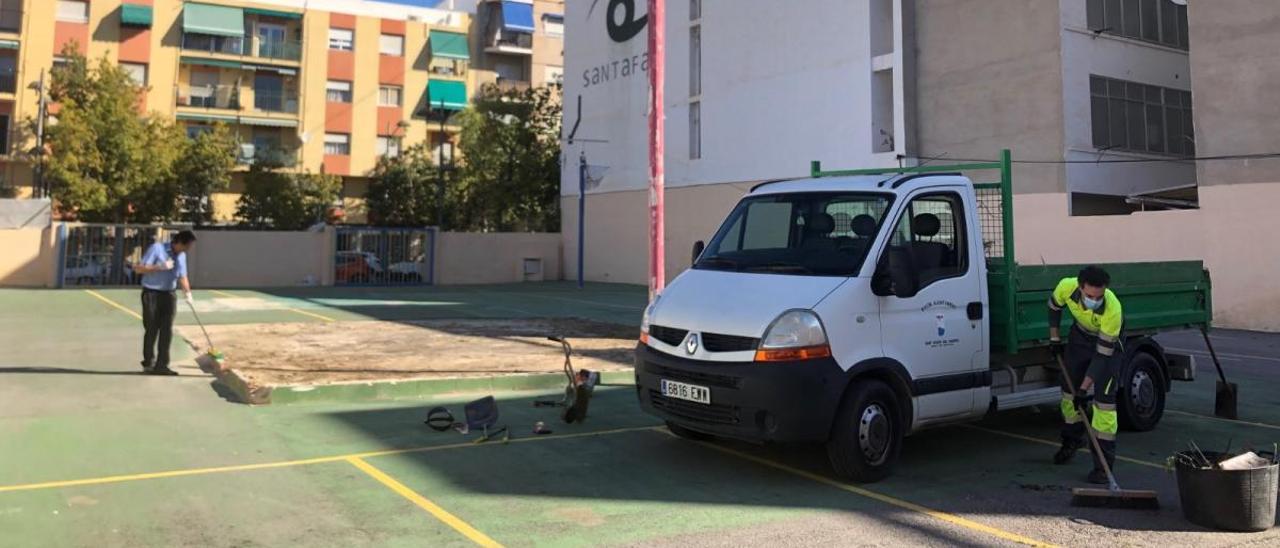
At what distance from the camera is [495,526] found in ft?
16.6

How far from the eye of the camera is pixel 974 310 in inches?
260

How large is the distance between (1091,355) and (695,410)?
300cm

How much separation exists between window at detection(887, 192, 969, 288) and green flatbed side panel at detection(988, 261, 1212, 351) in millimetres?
599

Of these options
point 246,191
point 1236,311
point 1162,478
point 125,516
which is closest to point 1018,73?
point 1236,311

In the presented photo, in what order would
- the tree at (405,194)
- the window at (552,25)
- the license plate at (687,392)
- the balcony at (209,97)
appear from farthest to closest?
1. the window at (552,25)
2. the balcony at (209,97)
3. the tree at (405,194)
4. the license plate at (687,392)

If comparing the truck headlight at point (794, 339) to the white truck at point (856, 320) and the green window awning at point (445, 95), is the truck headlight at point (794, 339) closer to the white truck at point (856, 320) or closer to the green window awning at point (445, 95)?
the white truck at point (856, 320)

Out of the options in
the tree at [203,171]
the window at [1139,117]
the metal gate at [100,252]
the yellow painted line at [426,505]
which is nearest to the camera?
the yellow painted line at [426,505]

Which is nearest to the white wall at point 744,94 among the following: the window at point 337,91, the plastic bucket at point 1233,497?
the window at point 337,91

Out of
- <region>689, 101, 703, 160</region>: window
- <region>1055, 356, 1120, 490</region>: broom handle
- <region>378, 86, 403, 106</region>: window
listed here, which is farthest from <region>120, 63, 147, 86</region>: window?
<region>1055, 356, 1120, 490</region>: broom handle

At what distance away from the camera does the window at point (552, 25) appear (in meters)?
59.9

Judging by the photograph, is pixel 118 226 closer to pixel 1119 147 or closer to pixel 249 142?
pixel 249 142

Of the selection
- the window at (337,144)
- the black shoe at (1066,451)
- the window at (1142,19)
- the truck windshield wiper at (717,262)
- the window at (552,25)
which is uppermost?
the window at (552,25)

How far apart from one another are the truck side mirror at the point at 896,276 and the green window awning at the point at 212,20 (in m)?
52.0

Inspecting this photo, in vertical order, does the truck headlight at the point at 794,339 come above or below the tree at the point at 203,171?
below
